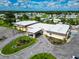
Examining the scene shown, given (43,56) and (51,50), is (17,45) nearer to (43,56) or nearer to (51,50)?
(51,50)

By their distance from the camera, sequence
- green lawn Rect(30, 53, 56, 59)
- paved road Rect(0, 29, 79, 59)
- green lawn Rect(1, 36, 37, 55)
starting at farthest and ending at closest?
green lawn Rect(1, 36, 37, 55)
paved road Rect(0, 29, 79, 59)
green lawn Rect(30, 53, 56, 59)

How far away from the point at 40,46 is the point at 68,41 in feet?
12.2

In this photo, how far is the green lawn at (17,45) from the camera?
1733cm

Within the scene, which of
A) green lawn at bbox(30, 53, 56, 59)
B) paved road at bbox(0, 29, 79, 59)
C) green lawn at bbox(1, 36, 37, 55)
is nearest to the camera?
green lawn at bbox(30, 53, 56, 59)

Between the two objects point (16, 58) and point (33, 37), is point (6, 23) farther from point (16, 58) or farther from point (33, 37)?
A: point (16, 58)

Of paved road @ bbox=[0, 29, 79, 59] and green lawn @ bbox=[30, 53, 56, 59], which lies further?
paved road @ bbox=[0, 29, 79, 59]

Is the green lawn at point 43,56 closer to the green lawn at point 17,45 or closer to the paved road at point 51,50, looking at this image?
the paved road at point 51,50

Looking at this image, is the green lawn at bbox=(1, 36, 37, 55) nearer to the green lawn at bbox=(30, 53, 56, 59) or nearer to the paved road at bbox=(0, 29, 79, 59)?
the paved road at bbox=(0, 29, 79, 59)

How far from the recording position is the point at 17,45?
1881 centimetres

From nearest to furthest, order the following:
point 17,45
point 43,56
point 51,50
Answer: point 43,56 < point 51,50 < point 17,45

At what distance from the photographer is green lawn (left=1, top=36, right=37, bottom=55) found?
17.3 meters

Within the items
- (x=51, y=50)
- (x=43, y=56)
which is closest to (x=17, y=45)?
(x=51, y=50)

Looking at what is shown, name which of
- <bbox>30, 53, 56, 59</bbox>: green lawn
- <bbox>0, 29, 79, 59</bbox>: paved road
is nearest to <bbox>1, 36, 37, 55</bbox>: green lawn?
<bbox>0, 29, 79, 59</bbox>: paved road

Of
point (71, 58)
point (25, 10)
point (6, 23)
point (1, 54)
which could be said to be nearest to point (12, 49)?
point (1, 54)
